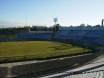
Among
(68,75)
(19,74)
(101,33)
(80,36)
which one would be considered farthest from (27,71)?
(80,36)

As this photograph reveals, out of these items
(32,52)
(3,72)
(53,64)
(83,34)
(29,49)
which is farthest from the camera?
Result: (83,34)

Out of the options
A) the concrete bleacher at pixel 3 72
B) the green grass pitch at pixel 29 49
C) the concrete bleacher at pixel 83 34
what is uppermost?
the concrete bleacher at pixel 83 34

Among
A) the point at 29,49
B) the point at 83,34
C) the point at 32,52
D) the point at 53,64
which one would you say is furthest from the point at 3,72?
the point at 83,34

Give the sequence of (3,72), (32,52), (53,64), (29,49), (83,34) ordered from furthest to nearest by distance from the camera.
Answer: (83,34)
(29,49)
(32,52)
(53,64)
(3,72)

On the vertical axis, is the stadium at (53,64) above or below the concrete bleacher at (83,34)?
below

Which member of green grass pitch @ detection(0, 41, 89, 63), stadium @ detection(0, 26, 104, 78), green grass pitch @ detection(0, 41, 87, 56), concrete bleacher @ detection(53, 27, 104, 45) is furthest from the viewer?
concrete bleacher @ detection(53, 27, 104, 45)

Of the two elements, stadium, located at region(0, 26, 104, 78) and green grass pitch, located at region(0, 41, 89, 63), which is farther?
green grass pitch, located at region(0, 41, 89, 63)

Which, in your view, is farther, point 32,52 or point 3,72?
point 32,52

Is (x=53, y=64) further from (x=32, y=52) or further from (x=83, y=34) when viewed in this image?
(x=83, y=34)

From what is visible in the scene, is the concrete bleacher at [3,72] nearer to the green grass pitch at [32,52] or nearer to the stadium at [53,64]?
the stadium at [53,64]

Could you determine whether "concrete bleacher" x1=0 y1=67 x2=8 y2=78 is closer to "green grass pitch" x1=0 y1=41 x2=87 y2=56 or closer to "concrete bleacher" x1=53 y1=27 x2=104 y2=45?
"green grass pitch" x1=0 y1=41 x2=87 y2=56

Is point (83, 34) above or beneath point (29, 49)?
above

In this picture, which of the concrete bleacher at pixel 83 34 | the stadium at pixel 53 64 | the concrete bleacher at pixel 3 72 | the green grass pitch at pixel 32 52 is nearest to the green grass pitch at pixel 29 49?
the green grass pitch at pixel 32 52

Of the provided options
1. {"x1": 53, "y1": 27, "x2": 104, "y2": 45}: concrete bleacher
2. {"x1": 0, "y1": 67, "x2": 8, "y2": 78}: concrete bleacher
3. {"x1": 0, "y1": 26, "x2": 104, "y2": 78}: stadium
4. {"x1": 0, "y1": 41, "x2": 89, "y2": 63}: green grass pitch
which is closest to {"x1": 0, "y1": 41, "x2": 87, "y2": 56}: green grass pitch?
{"x1": 0, "y1": 41, "x2": 89, "y2": 63}: green grass pitch
